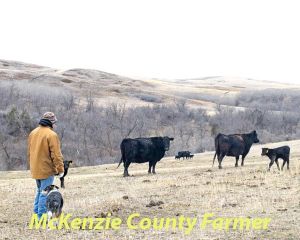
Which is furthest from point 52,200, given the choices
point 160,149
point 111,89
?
point 111,89

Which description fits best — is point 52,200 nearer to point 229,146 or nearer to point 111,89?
point 229,146

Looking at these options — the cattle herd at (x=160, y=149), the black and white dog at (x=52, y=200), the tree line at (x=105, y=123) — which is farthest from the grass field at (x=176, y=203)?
the tree line at (x=105, y=123)

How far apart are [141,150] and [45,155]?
13910 millimetres

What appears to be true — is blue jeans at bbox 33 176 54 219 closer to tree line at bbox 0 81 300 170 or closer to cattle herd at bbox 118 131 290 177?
cattle herd at bbox 118 131 290 177

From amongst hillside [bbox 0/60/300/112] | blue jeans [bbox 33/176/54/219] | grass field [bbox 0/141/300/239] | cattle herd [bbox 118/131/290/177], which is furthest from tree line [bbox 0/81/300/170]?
blue jeans [bbox 33/176/54/219]

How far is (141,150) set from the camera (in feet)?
81.0

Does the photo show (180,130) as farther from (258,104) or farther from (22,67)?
(22,67)

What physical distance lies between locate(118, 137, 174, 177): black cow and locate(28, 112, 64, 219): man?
1270 cm

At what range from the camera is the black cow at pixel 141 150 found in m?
24.4

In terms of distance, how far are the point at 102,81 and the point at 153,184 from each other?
104 metres

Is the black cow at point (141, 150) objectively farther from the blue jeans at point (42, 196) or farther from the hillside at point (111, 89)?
the hillside at point (111, 89)

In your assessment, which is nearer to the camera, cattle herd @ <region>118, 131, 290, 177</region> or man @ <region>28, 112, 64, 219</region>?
man @ <region>28, 112, 64, 219</region>

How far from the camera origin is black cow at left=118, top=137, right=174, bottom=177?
2438 cm

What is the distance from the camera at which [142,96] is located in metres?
102
